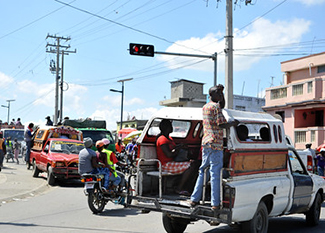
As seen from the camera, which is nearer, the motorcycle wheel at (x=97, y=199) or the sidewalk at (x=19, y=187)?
the motorcycle wheel at (x=97, y=199)

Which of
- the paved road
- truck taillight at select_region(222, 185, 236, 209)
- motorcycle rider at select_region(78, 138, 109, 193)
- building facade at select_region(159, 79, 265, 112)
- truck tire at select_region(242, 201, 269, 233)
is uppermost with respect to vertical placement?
building facade at select_region(159, 79, 265, 112)

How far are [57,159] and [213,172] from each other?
10.4 m

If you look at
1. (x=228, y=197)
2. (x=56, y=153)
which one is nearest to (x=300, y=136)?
(x=56, y=153)

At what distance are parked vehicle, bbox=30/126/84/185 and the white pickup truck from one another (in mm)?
7848

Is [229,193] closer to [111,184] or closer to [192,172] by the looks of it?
[192,172]

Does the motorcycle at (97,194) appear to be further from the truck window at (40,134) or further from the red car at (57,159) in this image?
the truck window at (40,134)

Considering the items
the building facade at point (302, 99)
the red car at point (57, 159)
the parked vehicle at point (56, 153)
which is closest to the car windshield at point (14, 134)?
the parked vehicle at point (56, 153)

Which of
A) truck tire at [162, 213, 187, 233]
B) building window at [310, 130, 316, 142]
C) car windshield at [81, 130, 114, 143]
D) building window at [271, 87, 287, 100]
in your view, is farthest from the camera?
building window at [271, 87, 287, 100]

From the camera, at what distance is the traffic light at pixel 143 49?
60.8ft

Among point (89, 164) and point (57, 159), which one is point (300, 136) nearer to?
point (57, 159)

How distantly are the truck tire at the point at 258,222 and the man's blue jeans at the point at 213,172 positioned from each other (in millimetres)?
810

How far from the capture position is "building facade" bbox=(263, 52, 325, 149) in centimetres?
2983

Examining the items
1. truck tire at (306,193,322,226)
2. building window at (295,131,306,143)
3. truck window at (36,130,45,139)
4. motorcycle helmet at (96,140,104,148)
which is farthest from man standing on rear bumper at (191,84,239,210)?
building window at (295,131,306,143)

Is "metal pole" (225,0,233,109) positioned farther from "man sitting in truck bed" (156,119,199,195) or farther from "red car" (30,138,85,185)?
"man sitting in truck bed" (156,119,199,195)
